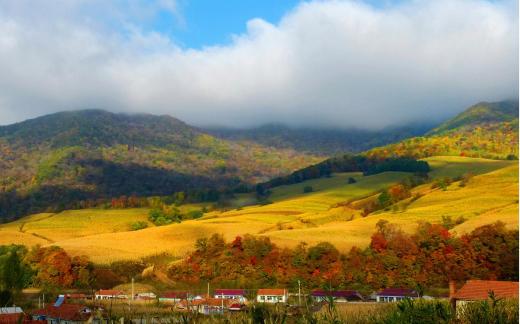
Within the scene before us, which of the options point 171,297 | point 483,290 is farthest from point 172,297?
point 483,290

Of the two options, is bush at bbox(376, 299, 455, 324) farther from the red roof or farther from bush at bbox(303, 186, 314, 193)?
bush at bbox(303, 186, 314, 193)

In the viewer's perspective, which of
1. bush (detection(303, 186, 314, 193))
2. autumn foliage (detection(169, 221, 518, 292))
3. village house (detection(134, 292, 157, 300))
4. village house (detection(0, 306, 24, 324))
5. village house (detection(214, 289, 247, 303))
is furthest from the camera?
bush (detection(303, 186, 314, 193))

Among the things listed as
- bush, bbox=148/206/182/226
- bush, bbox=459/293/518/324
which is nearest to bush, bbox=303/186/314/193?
bush, bbox=148/206/182/226

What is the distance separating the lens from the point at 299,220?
10425cm

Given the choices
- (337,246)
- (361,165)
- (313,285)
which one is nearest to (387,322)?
(313,285)

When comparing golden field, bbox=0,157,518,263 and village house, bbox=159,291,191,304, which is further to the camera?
golden field, bbox=0,157,518,263

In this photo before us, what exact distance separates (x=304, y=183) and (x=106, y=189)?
232 ft

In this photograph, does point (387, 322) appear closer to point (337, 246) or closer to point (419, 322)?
point (419, 322)

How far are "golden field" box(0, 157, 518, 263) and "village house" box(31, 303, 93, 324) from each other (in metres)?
41.8

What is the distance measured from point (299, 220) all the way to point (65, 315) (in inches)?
2820

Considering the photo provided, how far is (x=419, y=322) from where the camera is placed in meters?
15.6

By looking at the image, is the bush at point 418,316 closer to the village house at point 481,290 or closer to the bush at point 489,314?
the bush at point 489,314

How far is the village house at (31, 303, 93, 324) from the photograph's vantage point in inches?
1327

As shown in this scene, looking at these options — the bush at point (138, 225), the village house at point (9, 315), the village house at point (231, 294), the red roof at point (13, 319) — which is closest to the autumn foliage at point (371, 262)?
the village house at point (231, 294)
